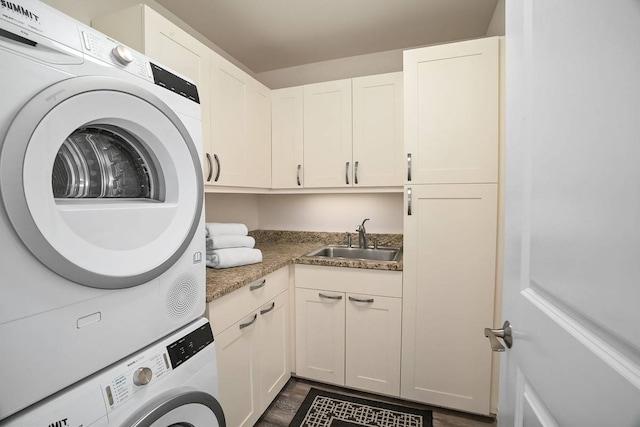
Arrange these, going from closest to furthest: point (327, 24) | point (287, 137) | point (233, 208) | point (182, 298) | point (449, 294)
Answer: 1. point (182, 298)
2. point (449, 294)
3. point (327, 24)
4. point (287, 137)
5. point (233, 208)

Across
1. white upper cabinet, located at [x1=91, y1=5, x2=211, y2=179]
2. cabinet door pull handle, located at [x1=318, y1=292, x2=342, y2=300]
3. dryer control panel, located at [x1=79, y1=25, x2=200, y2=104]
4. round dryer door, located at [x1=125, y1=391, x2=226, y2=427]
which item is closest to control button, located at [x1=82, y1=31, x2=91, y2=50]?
dryer control panel, located at [x1=79, y1=25, x2=200, y2=104]

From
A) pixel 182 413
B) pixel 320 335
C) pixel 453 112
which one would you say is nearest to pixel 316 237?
pixel 320 335

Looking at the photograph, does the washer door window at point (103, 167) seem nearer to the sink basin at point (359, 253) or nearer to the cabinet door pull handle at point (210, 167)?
the cabinet door pull handle at point (210, 167)

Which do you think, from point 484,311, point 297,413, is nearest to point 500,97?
point 484,311

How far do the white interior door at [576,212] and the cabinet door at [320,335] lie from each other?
129cm

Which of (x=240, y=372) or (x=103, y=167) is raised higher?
(x=103, y=167)

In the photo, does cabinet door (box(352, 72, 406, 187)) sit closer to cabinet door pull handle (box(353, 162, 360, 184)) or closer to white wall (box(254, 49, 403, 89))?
cabinet door pull handle (box(353, 162, 360, 184))

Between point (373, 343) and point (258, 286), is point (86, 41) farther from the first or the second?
point (373, 343)

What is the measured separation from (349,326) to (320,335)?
0.22m

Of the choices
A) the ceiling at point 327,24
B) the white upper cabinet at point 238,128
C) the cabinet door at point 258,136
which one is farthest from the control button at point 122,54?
the ceiling at point 327,24

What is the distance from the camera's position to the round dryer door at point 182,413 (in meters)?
0.71

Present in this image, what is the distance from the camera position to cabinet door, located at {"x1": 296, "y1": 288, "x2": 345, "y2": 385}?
1.89m

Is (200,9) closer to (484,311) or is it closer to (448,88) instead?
(448,88)

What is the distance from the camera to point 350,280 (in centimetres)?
184
